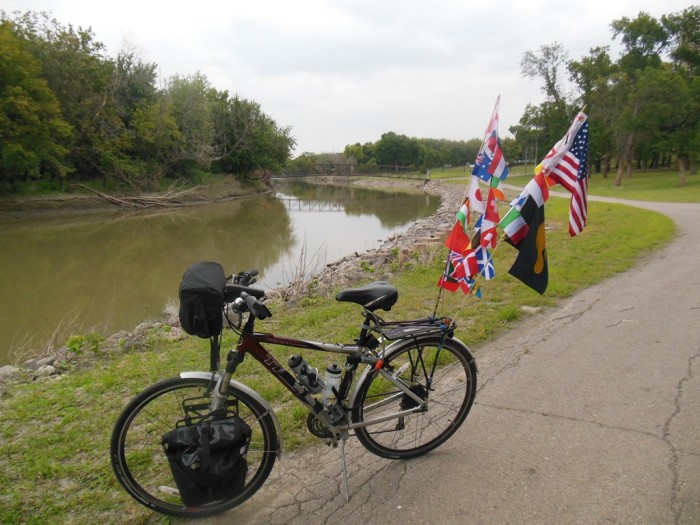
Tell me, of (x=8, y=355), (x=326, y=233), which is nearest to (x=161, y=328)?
(x=8, y=355)

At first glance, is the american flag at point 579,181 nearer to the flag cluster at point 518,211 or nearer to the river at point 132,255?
the flag cluster at point 518,211

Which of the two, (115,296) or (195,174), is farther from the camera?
(195,174)

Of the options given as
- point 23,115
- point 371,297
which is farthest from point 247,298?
point 23,115

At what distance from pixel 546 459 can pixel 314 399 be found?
5.02ft

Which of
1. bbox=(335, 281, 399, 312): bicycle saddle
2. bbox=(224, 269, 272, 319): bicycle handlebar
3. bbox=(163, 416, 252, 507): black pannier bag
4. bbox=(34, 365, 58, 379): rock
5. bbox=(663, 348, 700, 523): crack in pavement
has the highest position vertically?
bbox=(224, 269, 272, 319): bicycle handlebar

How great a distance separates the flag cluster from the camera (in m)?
3.18

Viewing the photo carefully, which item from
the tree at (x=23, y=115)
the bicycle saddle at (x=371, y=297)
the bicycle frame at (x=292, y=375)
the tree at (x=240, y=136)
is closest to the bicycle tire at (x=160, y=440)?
the bicycle frame at (x=292, y=375)

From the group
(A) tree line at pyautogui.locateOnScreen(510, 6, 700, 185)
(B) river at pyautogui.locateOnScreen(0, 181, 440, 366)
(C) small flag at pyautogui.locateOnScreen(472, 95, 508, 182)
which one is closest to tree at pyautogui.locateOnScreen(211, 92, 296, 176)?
(B) river at pyautogui.locateOnScreen(0, 181, 440, 366)

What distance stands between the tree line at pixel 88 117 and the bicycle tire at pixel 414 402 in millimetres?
27851

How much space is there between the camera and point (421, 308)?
5930 mm

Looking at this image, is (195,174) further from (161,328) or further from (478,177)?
(478,177)

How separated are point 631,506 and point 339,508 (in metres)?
1.58

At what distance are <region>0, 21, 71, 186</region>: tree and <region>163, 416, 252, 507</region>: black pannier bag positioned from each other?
2763cm

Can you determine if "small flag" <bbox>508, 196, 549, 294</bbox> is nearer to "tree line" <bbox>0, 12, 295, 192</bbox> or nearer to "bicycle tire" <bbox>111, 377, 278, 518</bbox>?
"bicycle tire" <bbox>111, 377, 278, 518</bbox>
